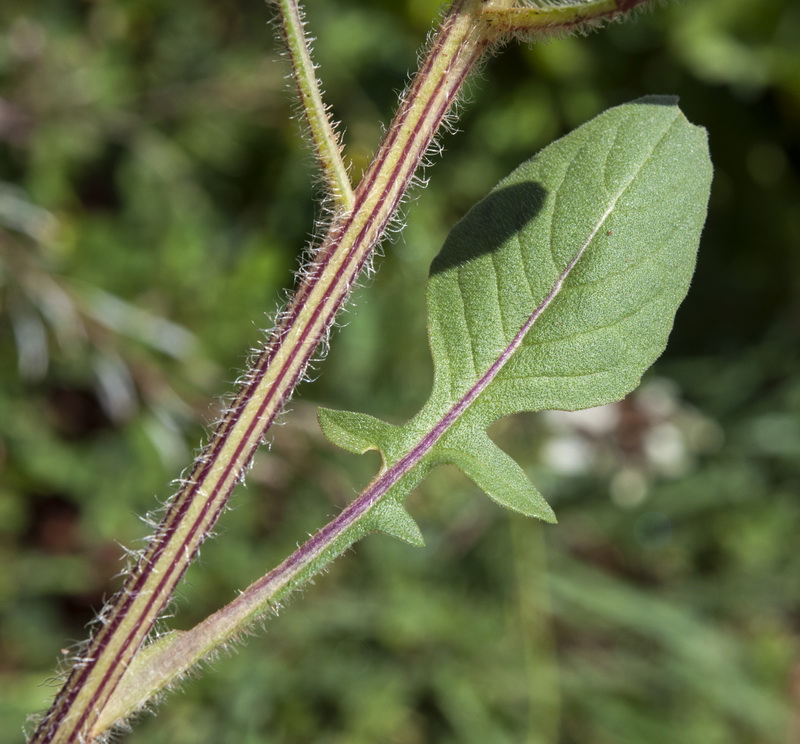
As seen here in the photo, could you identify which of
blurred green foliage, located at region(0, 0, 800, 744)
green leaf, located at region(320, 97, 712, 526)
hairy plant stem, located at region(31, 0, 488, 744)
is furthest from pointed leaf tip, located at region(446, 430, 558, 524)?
blurred green foliage, located at region(0, 0, 800, 744)

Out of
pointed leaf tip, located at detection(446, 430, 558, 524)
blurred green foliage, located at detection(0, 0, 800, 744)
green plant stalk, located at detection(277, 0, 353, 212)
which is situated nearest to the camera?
green plant stalk, located at detection(277, 0, 353, 212)

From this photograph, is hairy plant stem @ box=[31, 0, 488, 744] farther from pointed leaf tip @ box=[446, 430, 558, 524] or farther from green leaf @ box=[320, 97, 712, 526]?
pointed leaf tip @ box=[446, 430, 558, 524]

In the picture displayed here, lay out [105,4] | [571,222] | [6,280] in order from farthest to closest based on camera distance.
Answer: [105,4]
[6,280]
[571,222]

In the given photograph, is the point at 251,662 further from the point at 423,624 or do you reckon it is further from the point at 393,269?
the point at 393,269

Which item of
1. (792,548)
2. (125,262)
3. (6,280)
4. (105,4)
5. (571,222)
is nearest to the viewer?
(571,222)

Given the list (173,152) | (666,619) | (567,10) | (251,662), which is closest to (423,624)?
(251,662)

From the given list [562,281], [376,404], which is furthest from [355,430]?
[376,404]
